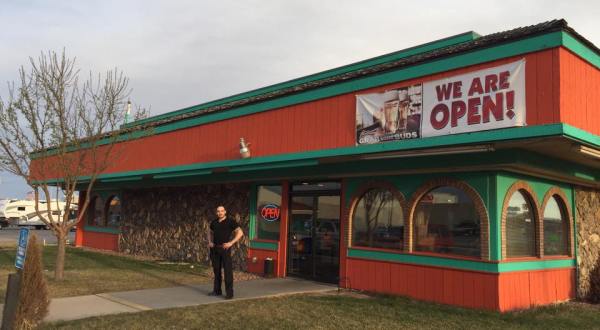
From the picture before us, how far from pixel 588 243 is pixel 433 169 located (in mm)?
5159

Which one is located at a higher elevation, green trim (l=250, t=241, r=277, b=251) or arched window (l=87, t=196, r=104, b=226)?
arched window (l=87, t=196, r=104, b=226)

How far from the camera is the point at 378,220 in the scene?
1179 centimetres

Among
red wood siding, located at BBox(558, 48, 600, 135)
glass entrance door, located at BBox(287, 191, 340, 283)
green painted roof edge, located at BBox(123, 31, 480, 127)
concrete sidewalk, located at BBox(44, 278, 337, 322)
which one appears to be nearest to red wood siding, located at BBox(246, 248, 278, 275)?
glass entrance door, located at BBox(287, 191, 340, 283)

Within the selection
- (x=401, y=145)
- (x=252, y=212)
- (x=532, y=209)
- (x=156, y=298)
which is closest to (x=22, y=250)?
(x=156, y=298)

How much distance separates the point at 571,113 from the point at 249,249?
9.44 meters

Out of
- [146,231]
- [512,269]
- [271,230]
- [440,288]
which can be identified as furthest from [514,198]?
[146,231]

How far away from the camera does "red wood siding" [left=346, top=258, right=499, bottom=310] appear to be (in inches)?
380

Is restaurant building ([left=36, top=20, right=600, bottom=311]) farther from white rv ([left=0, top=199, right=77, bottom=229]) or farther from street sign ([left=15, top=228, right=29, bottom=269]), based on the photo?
white rv ([left=0, top=199, right=77, bottom=229])

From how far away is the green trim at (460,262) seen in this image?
31.7 ft

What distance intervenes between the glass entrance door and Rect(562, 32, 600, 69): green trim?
6174 millimetres

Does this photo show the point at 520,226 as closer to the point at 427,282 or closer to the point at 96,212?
the point at 427,282

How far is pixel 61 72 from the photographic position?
1260cm

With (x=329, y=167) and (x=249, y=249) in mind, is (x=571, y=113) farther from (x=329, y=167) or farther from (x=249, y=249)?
(x=249, y=249)

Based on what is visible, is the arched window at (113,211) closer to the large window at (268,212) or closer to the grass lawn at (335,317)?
the large window at (268,212)
